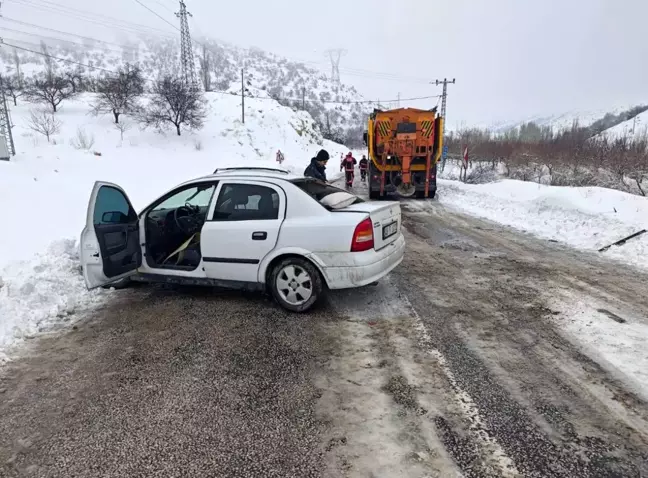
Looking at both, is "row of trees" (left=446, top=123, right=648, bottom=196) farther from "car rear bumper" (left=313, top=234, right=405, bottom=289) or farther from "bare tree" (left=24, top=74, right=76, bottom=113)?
"bare tree" (left=24, top=74, right=76, bottom=113)

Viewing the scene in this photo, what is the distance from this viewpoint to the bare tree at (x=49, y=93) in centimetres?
2704

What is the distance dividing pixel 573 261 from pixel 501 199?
6915mm

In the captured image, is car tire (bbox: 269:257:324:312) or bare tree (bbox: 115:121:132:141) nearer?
car tire (bbox: 269:257:324:312)

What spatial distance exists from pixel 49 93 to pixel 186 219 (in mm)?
28010

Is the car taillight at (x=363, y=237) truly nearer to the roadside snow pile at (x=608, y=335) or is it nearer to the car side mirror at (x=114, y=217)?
the roadside snow pile at (x=608, y=335)

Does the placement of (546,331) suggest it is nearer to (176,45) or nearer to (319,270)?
(319,270)


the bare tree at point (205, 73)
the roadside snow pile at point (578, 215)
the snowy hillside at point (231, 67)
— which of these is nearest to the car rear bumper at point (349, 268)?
the roadside snow pile at point (578, 215)

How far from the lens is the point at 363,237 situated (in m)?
4.51

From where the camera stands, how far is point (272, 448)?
2564 millimetres

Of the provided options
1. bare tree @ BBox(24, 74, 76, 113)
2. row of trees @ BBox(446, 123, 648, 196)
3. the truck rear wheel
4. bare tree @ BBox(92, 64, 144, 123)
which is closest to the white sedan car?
the truck rear wheel

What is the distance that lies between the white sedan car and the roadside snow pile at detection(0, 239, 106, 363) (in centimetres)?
48

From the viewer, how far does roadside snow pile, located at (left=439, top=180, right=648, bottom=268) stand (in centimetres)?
764

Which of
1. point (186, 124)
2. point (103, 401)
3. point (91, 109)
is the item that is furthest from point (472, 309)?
point (91, 109)

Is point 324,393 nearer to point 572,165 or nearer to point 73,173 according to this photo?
point 73,173
